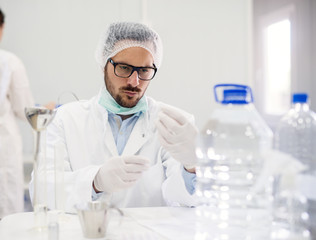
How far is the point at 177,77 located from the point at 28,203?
5.01 feet

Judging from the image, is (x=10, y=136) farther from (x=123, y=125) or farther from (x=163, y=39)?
(x=163, y=39)

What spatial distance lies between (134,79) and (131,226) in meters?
0.64

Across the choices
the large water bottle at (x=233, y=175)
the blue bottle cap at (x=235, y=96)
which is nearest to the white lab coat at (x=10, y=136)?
the large water bottle at (x=233, y=175)

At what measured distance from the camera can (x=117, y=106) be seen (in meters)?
1.51

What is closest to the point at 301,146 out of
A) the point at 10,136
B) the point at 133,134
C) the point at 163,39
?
the point at 133,134

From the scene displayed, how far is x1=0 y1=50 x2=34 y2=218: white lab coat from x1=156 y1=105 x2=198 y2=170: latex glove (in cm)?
158

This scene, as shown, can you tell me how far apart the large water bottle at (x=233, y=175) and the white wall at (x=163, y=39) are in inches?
76.2

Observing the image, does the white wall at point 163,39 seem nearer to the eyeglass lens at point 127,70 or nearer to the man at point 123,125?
the man at point 123,125

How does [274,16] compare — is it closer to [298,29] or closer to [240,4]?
[298,29]

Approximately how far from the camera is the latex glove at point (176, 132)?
1.12m

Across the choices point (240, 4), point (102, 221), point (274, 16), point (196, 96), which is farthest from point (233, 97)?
point (274, 16)

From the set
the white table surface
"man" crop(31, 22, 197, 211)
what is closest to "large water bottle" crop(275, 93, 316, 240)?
the white table surface

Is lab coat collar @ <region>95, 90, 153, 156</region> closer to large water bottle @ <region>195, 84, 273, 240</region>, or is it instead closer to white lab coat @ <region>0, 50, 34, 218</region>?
large water bottle @ <region>195, 84, 273, 240</region>

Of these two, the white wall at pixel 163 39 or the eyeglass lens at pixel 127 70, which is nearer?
the eyeglass lens at pixel 127 70
